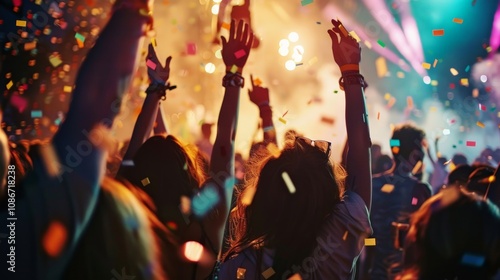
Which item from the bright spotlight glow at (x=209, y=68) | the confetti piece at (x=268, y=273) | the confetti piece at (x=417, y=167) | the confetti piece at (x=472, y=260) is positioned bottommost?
the confetti piece at (x=417, y=167)

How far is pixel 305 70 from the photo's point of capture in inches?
544

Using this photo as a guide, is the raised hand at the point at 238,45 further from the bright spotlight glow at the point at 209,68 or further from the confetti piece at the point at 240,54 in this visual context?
the bright spotlight glow at the point at 209,68

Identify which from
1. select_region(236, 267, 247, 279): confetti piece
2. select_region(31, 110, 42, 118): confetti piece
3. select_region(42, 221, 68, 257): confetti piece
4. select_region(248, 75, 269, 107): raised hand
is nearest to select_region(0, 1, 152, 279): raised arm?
select_region(42, 221, 68, 257): confetti piece

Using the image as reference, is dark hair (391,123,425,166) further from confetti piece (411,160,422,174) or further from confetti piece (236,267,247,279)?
confetti piece (236,267,247,279)

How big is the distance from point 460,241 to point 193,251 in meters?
0.98

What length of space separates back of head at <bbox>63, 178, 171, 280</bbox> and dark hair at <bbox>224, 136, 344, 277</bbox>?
0.87 m

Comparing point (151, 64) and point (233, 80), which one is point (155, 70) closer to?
point (151, 64)

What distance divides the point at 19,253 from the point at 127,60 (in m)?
0.42

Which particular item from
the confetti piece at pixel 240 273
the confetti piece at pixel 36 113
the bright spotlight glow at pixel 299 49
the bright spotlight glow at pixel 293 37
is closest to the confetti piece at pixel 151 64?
the confetti piece at pixel 240 273

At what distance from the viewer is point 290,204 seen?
6.03ft

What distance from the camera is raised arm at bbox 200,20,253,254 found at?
6.46 ft

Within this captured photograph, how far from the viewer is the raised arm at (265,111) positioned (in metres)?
3.16

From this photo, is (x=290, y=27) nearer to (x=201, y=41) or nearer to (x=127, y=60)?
(x=201, y=41)

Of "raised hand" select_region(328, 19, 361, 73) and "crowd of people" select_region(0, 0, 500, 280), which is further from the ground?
"raised hand" select_region(328, 19, 361, 73)
